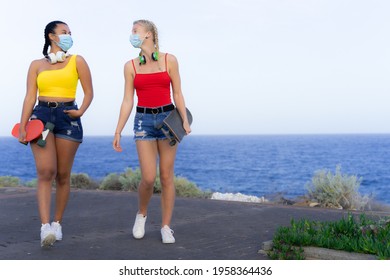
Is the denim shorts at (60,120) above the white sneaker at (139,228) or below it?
above

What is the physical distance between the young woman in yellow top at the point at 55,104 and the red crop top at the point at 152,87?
650mm

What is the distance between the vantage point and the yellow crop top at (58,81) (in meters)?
6.01

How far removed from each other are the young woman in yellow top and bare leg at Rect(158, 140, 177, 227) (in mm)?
957

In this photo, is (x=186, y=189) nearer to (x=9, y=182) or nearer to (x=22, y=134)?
(x=9, y=182)

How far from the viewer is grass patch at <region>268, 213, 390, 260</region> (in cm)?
530

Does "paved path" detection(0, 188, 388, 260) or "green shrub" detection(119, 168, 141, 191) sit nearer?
"paved path" detection(0, 188, 388, 260)

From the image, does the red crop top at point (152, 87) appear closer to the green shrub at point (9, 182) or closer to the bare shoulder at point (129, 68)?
the bare shoulder at point (129, 68)

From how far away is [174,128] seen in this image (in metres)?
5.94

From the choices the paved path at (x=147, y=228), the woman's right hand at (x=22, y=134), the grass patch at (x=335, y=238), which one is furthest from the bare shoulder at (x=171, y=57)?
the grass patch at (x=335, y=238)

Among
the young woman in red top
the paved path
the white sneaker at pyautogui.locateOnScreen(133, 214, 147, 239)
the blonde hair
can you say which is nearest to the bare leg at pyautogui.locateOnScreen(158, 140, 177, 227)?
the young woman in red top

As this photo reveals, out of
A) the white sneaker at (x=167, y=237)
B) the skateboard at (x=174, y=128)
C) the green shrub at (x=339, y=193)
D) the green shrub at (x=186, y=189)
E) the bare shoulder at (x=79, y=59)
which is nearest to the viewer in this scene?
the skateboard at (x=174, y=128)

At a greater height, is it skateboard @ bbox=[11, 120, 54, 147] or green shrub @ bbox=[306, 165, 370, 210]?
skateboard @ bbox=[11, 120, 54, 147]

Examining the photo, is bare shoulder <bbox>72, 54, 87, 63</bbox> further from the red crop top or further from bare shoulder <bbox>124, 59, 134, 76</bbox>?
the red crop top
